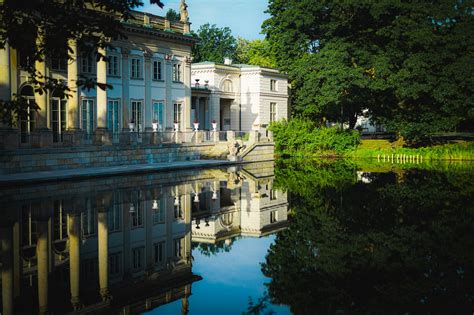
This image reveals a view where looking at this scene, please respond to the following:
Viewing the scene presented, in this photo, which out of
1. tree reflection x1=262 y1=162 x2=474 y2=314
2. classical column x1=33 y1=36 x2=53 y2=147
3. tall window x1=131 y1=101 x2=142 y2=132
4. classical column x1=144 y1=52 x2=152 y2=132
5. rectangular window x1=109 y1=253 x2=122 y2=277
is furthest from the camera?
classical column x1=144 y1=52 x2=152 y2=132

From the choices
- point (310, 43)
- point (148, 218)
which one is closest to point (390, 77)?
point (310, 43)

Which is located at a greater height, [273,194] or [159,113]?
[159,113]

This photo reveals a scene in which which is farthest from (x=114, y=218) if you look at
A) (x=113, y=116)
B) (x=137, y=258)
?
(x=113, y=116)

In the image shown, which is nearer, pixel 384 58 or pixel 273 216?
pixel 273 216

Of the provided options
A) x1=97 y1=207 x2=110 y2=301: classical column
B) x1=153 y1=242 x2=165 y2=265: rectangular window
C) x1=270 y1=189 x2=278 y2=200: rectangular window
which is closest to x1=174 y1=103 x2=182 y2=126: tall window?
x1=270 y1=189 x2=278 y2=200: rectangular window

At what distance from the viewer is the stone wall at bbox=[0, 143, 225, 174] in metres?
23.7

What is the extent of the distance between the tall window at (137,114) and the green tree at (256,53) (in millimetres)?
20984

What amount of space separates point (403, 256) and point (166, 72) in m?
29.1

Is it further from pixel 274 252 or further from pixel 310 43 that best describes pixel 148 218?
pixel 310 43

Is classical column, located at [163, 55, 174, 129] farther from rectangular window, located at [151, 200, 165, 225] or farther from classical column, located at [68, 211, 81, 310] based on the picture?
classical column, located at [68, 211, 81, 310]

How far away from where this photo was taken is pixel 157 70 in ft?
119

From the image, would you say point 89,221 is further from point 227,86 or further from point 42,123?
point 227,86

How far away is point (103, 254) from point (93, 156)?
60.2 ft

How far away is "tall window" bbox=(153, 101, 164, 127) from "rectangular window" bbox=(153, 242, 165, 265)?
83.6 ft
